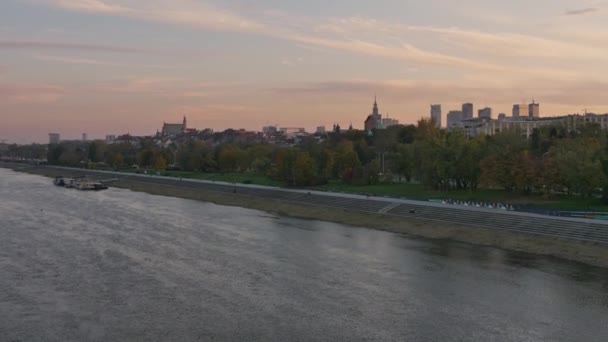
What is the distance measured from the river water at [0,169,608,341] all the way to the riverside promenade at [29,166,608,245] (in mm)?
3149

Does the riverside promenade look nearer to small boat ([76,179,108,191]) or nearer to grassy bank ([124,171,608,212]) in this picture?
grassy bank ([124,171,608,212])

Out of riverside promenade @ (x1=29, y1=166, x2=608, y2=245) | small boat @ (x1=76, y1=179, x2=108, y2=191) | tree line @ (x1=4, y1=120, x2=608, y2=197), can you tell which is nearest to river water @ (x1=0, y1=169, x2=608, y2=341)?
riverside promenade @ (x1=29, y1=166, x2=608, y2=245)

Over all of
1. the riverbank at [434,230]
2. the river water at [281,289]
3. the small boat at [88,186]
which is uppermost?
the small boat at [88,186]

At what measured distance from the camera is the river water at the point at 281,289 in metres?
16.8

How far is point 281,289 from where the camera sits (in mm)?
21094

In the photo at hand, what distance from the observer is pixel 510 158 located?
42500mm

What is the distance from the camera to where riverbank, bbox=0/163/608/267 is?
2697cm

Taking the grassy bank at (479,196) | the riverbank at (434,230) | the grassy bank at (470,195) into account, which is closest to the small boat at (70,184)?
the riverbank at (434,230)

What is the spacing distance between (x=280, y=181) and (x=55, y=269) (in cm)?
3983

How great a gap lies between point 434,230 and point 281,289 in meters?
15.1

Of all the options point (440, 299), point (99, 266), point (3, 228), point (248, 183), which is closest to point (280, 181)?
point (248, 183)

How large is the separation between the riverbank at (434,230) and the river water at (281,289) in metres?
1.20

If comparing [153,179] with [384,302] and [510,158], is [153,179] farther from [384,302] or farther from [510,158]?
[384,302]

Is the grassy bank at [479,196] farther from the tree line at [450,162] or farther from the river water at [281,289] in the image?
the river water at [281,289]
